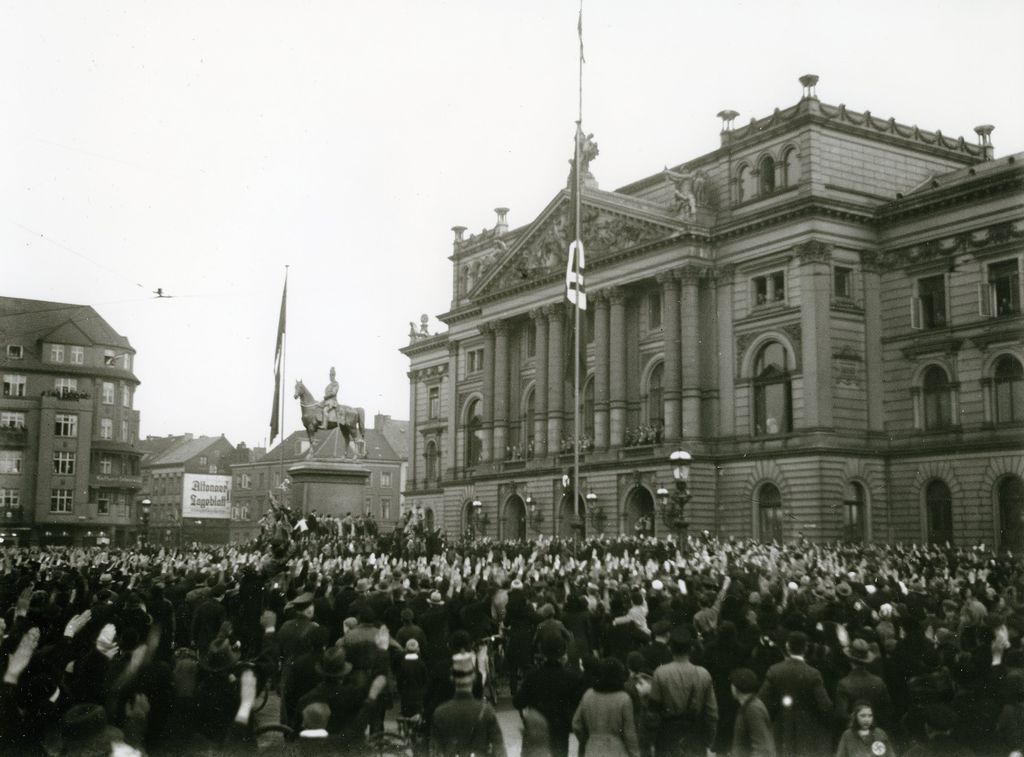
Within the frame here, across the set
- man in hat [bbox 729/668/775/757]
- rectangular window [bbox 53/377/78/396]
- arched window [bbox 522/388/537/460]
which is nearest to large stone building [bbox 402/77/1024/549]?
arched window [bbox 522/388/537/460]

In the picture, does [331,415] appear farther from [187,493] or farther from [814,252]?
[187,493]

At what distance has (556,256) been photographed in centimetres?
6681

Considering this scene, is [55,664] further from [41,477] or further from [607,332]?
[41,477]

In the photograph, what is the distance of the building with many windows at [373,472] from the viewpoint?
117312mm

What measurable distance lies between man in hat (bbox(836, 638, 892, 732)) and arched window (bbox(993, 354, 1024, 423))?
131ft

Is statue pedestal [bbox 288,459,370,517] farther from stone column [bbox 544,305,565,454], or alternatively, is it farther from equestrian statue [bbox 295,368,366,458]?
stone column [bbox 544,305,565,454]

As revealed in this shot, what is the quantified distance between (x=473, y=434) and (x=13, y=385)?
118 ft

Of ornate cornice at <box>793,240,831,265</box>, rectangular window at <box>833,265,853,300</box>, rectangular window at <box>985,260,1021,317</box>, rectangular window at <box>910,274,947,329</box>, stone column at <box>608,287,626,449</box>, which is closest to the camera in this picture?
rectangular window at <box>985,260,1021,317</box>

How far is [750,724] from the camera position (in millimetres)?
9758

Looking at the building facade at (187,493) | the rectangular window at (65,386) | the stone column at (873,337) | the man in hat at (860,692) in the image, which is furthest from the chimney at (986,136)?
the building facade at (187,493)

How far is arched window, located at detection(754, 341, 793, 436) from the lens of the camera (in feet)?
174

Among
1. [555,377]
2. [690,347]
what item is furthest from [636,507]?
[555,377]

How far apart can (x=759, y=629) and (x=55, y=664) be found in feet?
25.2

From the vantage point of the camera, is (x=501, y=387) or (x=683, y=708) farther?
(x=501, y=387)
